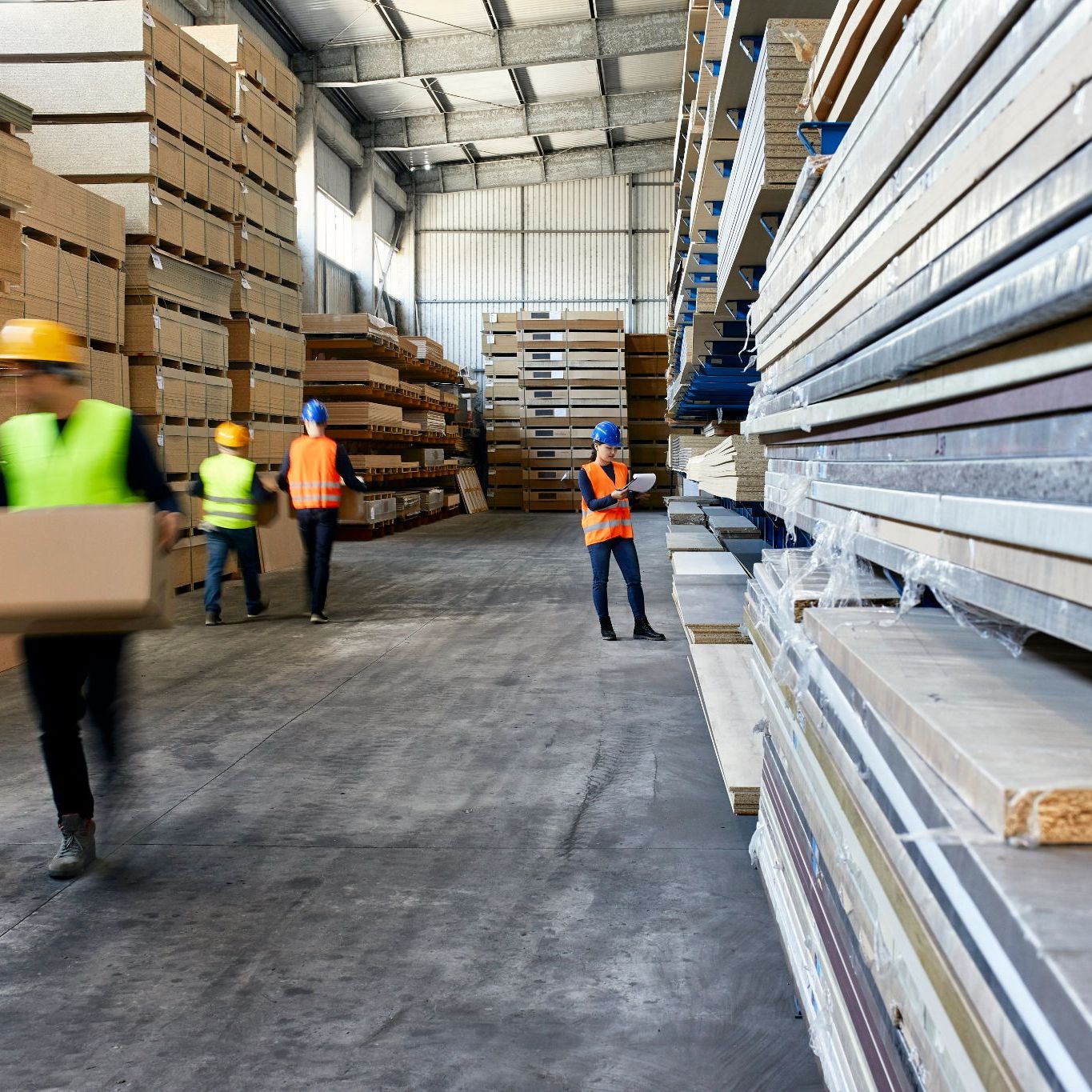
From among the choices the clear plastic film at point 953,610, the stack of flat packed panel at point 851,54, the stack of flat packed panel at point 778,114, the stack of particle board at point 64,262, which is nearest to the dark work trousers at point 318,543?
the stack of particle board at point 64,262

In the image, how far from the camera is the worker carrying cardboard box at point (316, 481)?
8250 millimetres

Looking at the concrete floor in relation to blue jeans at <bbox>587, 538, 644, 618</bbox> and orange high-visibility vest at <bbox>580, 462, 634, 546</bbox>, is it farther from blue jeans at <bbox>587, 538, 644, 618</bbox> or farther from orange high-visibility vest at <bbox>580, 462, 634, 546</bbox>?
orange high-visibility vest at <bbox>580, 462, 634, 546</bbox>

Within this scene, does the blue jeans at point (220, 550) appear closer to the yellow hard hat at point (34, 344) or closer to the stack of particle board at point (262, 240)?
the stack of particle board at point (262, 240)

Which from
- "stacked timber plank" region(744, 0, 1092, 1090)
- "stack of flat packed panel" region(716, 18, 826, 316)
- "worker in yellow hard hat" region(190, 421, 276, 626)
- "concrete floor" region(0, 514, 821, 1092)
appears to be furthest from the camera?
"worker in yellow hard hat" region(190, 421, 276, 626)

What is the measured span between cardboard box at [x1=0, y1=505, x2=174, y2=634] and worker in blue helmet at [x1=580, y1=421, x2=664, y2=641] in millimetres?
4568

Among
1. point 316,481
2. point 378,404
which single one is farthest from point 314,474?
point 378,404

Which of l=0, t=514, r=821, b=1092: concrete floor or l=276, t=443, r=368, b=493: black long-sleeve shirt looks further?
l=276, t=443, r=368, b=493: black long-sleeve shirt

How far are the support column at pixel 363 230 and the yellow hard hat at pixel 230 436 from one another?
13.6 m

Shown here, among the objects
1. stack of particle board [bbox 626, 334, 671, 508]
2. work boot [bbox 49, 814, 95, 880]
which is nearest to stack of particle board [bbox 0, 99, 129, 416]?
work boot [bbox 49, 814, 95, 880]

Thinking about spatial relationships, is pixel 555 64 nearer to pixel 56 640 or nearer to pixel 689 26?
pixel 689 26

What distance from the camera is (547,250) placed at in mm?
25094

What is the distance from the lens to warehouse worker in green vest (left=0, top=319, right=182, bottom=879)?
3.21 meters

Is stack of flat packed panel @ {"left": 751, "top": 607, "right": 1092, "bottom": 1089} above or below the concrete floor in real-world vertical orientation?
above

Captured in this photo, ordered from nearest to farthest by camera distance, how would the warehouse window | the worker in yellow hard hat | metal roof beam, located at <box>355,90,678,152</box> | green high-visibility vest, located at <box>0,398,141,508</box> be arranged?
green high-visibility vest, located at <box>0,398,141,508</box> < the worker in yellow hard hat < the warehouse window < metal roof beam, located at <box>355,90,678,152</box>
